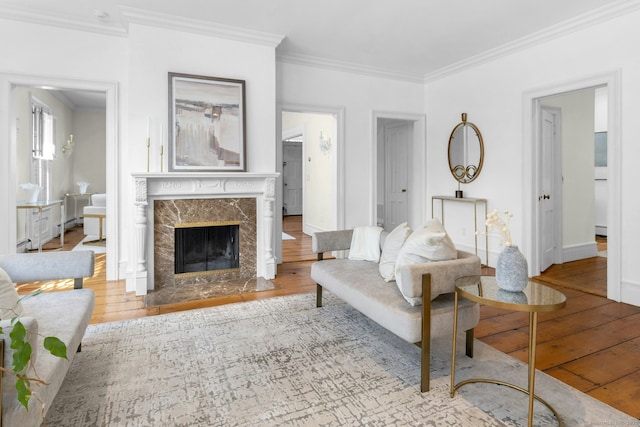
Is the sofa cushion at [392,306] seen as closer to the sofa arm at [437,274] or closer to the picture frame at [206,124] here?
the sofa arm at [437,274]

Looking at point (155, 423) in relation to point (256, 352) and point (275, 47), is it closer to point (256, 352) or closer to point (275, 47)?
point (256, 352)

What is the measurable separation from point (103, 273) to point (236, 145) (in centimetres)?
218

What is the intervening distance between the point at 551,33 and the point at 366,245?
309cm

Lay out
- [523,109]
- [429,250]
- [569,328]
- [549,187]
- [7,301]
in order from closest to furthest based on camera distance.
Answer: [7,301]
[429,250]
[569,328]
[523,109]
[549,187]

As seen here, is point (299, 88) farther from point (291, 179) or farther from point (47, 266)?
point (291, 179)

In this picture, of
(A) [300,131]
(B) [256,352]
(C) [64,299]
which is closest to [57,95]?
(A) [300,131]

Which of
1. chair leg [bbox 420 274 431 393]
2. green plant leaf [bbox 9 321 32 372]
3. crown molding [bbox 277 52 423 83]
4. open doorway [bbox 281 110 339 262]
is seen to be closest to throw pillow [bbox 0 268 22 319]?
green plant leaf [bbox 9 321 32 372]

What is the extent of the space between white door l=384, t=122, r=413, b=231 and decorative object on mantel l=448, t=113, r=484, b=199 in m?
1.01

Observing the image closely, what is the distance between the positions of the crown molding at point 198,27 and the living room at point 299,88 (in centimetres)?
1

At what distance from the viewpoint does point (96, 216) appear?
6297 millimetres

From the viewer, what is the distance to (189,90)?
3906 mm

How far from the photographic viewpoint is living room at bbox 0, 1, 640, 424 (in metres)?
3.52

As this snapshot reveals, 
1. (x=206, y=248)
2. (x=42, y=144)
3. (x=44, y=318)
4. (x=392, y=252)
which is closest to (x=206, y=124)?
(x=206, y=248)

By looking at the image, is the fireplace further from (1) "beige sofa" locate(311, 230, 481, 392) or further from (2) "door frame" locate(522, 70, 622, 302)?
(2) "door frame" locate(522, 70, 622, 302)
